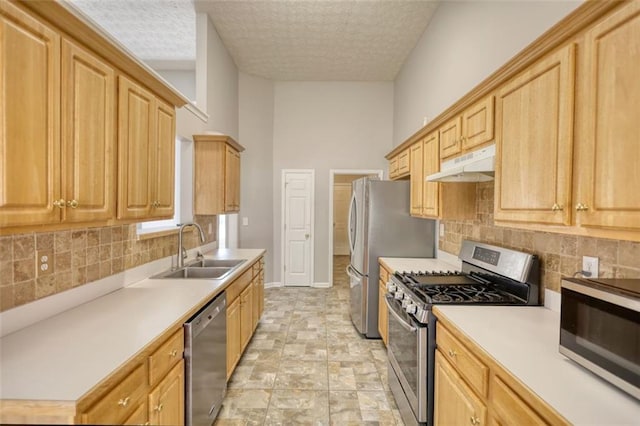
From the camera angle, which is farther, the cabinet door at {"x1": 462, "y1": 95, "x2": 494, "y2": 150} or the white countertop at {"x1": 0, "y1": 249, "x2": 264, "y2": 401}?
the cabinet door at {"x1": 462, "y1": 95, "x2": 494, "y2": 150}

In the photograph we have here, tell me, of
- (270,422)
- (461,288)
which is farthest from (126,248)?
(461,288)

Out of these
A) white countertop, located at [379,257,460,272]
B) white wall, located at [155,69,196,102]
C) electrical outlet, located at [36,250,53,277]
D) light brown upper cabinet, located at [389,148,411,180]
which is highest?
white wall, located at [155,69,196,102]

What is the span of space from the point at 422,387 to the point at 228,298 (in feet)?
4.93

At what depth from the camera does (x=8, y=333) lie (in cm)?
139

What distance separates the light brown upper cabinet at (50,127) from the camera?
1095mm

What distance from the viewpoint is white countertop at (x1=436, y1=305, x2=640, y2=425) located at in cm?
97

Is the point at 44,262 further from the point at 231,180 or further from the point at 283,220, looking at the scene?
the point at 283,220

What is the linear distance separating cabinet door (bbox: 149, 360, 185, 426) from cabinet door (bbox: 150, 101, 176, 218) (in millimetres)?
1000

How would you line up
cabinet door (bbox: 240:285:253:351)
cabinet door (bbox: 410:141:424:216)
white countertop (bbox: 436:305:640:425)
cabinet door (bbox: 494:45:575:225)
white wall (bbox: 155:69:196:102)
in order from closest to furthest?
white countertop (bbox: 436:305:640:425) → cabinet door (bbox: 494:45:575:225) → cabinet door (bbox: 240:285:253:351) → cabinet door (bbox: 410:141:424:216) → white wall (bbox: 155:69:196:102)

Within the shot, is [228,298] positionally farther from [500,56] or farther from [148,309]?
[500,56]

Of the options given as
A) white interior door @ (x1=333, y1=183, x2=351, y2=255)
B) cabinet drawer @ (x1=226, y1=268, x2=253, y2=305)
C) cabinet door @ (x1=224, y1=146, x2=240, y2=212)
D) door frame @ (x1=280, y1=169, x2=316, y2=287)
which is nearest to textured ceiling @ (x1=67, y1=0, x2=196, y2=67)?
cabinet door @ (x1=224, y1=146, x2=240, y2=212)

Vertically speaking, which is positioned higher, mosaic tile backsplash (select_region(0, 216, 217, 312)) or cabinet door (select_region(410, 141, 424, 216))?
cabinet door (select_region(410, 141, 424, 216))

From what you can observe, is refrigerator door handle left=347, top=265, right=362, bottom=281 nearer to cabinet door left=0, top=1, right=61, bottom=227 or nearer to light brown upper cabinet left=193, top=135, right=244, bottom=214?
light brown upper cabinet left=193, top=135, right=244, bottom=214

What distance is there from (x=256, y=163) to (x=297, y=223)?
50.8 inches
